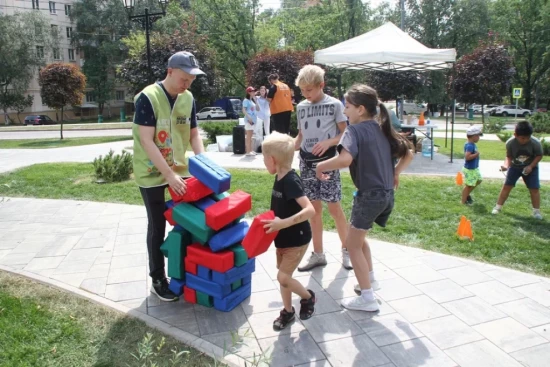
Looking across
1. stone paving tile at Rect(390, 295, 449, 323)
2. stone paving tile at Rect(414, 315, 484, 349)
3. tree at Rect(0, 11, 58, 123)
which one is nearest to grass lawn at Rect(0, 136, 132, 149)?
stone paving tile at Rect(390, 295, 449, 323)

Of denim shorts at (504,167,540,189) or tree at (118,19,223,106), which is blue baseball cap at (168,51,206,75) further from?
tree at (118,19,223,106)

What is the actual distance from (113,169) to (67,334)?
19.4 ft

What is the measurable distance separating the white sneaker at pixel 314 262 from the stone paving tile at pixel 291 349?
1132 millimetres

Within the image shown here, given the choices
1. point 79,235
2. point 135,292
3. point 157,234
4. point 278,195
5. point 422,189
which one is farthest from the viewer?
point 422,189

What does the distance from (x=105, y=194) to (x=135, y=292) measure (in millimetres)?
4281

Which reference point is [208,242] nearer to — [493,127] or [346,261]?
[346,261]

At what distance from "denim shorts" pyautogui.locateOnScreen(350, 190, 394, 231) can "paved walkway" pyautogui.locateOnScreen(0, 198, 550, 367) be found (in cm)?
73

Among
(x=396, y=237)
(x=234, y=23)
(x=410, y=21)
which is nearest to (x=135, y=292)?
(x=396, y=237)

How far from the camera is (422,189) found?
7551mm

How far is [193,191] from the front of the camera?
128 inches

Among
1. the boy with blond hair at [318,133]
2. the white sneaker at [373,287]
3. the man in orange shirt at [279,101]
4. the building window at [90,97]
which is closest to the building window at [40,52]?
the building window at [90,97]

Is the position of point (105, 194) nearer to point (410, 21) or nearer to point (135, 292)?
point (135, 292)

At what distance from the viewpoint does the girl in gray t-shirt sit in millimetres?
3100

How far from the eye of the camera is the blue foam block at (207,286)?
10.9 feet
